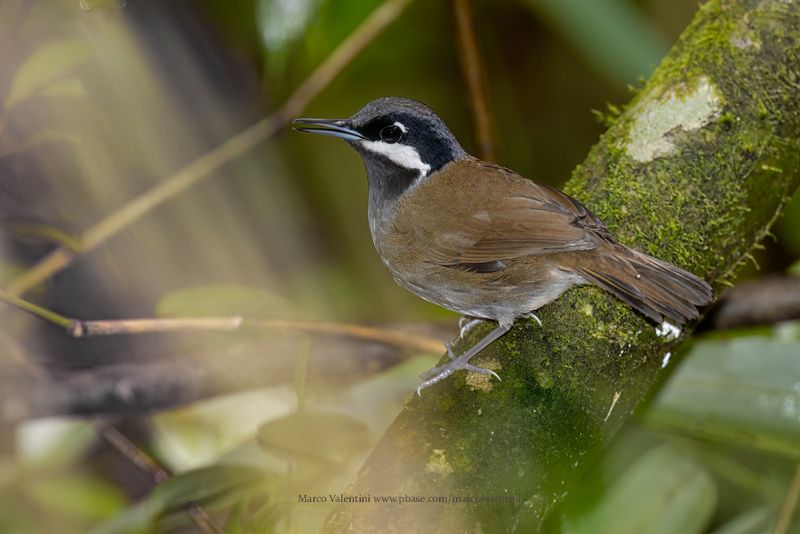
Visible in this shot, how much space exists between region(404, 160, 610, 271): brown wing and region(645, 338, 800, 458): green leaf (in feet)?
2.97

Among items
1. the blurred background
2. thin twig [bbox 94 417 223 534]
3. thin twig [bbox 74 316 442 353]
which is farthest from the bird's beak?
thin twig [bbox 94 417 223 534]

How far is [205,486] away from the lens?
264cm

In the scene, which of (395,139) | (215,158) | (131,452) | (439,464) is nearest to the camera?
(439,464)

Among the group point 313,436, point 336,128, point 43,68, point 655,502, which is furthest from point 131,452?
point 655,502

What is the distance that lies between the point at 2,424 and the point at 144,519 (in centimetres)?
128

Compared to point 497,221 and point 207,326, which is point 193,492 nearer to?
point 207,326

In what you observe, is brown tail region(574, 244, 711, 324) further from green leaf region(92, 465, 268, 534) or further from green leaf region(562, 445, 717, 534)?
green leaf region(92, 465, 268, 534)

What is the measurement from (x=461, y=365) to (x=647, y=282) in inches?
23.3

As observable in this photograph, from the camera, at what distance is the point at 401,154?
9.14 feet

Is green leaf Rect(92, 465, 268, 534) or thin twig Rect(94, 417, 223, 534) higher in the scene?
green leaf Rect(92, 465, 268, 534)

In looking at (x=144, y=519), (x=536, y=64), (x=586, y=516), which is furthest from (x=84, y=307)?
(x=536, y=64)

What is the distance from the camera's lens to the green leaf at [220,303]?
10.2 ft

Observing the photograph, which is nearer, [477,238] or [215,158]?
[477,238]

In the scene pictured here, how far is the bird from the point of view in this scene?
7.59ft
